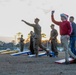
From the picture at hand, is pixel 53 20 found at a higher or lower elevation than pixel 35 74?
higher

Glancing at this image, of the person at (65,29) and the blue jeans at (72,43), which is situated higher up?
the person at (65,29)

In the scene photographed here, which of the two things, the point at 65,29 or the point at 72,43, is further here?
the point at 72,43

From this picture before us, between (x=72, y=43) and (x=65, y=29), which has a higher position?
(x=65, y=29)

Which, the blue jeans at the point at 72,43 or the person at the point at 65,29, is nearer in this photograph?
the person at the point at 65,29

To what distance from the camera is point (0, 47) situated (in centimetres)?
6256

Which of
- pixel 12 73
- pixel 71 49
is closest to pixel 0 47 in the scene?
pixel 71 49

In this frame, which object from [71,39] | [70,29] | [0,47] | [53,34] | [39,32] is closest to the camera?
[70,29]

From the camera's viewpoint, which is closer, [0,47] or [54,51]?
[54,51]

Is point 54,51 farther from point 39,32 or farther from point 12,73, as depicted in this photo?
point 12,73

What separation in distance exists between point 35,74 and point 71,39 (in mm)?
5309

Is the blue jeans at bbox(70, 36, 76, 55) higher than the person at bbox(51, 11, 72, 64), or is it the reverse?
the person at bbox(51, 11, 72, 64)

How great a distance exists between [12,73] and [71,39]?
5173 mm

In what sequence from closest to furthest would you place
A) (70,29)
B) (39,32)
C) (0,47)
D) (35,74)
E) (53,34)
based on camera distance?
(35,74) → (70,29) → (39,32) → (53,34) → (0,47)

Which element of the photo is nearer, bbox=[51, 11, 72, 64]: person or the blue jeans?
bbox=[51, 11, 72, 64]: person
